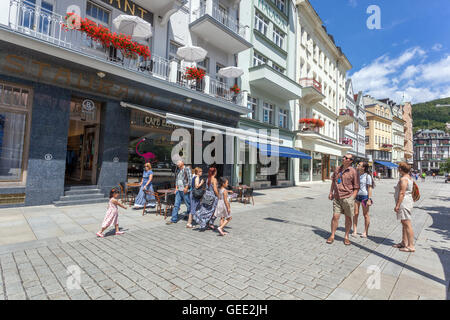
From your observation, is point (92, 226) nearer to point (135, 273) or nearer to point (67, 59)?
point (135, 273)

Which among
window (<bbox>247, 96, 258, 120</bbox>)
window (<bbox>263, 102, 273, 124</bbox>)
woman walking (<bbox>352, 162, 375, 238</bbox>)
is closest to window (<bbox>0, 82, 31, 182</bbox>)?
woman walking (<bbox>352, 162, 375, 238</bbox>)

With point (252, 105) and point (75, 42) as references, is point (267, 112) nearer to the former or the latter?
point (252, 105)

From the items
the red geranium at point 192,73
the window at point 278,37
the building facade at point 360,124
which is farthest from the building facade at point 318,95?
the red geranium at point 192,73

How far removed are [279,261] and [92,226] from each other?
15.3 ft

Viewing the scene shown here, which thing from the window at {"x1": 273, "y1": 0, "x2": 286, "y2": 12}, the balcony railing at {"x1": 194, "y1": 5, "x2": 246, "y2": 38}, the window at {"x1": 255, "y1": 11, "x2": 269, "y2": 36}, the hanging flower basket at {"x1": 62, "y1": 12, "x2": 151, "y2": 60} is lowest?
the hanging flower basket at {"x1": 62, "y1": 12, "x2": 151, "y2": 60}

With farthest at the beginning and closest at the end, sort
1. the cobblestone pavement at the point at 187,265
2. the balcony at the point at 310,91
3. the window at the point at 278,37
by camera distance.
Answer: the balcony at the point at 310,91, the window at the point at 278,37, the cobblestone pavement at the point at 187,265

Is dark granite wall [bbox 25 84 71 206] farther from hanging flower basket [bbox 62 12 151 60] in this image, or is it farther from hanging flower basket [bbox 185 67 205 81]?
hanging flower basket [bbox 185 67 205 81]

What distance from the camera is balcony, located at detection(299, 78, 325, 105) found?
2064 cm

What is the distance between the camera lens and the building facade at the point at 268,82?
15.5 m

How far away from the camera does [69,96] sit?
8.06m

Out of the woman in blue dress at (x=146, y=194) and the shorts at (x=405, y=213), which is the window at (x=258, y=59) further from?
the shorts at (x=405, y=213)

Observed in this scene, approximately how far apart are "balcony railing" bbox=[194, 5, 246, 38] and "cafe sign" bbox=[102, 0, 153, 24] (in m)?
2.99

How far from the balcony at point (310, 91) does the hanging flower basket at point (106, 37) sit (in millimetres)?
16171
